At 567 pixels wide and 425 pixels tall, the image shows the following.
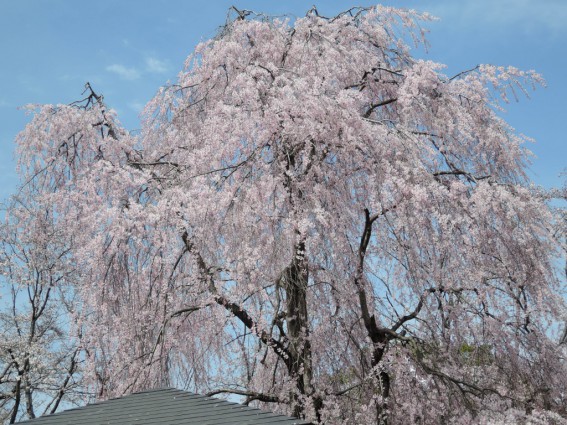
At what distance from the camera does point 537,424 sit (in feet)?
22.6

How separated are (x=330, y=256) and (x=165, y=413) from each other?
2.65 meters

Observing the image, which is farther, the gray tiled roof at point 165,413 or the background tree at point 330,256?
the background tree at point 330,256

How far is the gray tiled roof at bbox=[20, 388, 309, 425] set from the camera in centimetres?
510

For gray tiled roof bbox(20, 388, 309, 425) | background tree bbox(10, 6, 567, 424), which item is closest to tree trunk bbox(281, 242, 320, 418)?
background tree bbox(10, 6, 567, 424)

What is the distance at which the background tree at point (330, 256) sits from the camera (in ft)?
21.9

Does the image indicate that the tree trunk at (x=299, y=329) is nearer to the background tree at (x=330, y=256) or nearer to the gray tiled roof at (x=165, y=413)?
the background tree at (x=330, y=256)

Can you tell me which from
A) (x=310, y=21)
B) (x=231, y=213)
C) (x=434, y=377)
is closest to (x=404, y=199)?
(x=231, y=213)

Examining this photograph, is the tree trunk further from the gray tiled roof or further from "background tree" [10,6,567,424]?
the gray tiled roof

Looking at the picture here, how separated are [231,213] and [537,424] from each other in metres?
4.06

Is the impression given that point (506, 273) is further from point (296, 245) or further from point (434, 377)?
point (296, 245)

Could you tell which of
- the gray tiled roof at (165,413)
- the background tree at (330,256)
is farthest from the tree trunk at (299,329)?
the gray tiled roof at (165,413)

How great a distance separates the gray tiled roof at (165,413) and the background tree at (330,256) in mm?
951

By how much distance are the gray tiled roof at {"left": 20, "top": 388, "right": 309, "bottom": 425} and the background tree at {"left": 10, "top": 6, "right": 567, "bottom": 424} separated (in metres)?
0.95

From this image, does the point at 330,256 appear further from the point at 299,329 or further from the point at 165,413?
the point at 165,413
